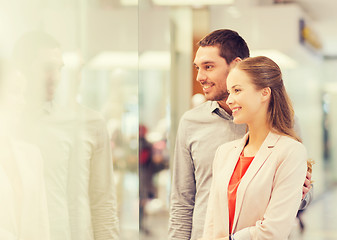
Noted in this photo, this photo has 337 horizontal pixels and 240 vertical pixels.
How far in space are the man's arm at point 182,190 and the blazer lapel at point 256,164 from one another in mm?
321

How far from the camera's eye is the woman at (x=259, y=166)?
6.30 ft

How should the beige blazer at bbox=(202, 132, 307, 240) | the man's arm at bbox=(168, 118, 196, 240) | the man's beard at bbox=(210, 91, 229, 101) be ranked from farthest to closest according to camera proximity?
1. the man's arm at bbox=(168, 118, 196, 240)
2. the man's beard at bbox=(210, 91, 229, 101)
3. the beige blazer at bbox=(202, 132, 307, 240)

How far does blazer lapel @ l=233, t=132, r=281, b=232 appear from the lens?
197 centimetres

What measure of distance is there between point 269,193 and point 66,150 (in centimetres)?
124

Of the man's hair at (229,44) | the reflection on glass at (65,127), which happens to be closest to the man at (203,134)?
the man's hair at (229,44)

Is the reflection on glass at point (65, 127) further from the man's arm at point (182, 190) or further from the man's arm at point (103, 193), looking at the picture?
the man's arm at point (182, 190)

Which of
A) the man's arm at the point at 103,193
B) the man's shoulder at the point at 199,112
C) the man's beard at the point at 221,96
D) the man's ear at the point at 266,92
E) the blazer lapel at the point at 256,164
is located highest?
the man's ear at the point at 266,92

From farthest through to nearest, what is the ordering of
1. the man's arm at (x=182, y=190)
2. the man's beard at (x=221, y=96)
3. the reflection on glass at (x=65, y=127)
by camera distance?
the reflection on glass at (x=65, y=127) < the man's arm at (x=182, y=190) < the man's beard at (x=221, y=96)

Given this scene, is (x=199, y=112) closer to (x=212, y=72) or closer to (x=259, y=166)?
(x=212, y=72)

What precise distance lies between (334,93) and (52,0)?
1524mm

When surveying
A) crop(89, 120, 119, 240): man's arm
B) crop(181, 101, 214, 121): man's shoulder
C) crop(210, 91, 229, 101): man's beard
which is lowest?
crop(89, 120, 119, 240): man's arm

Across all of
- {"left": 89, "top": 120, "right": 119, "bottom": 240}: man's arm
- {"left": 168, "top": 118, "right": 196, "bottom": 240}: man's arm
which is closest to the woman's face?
{"left": 168, "top": 118, "right": 196, "bottom": 240}: man's arm

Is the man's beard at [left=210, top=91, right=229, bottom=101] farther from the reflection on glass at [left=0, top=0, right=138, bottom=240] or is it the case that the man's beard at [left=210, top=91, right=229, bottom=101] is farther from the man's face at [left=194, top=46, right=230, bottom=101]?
the reflection on glass at [left=0, top=0, right=138, bottom=240]

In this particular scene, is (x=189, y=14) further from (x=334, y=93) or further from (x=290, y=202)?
(x=290, y=202)
